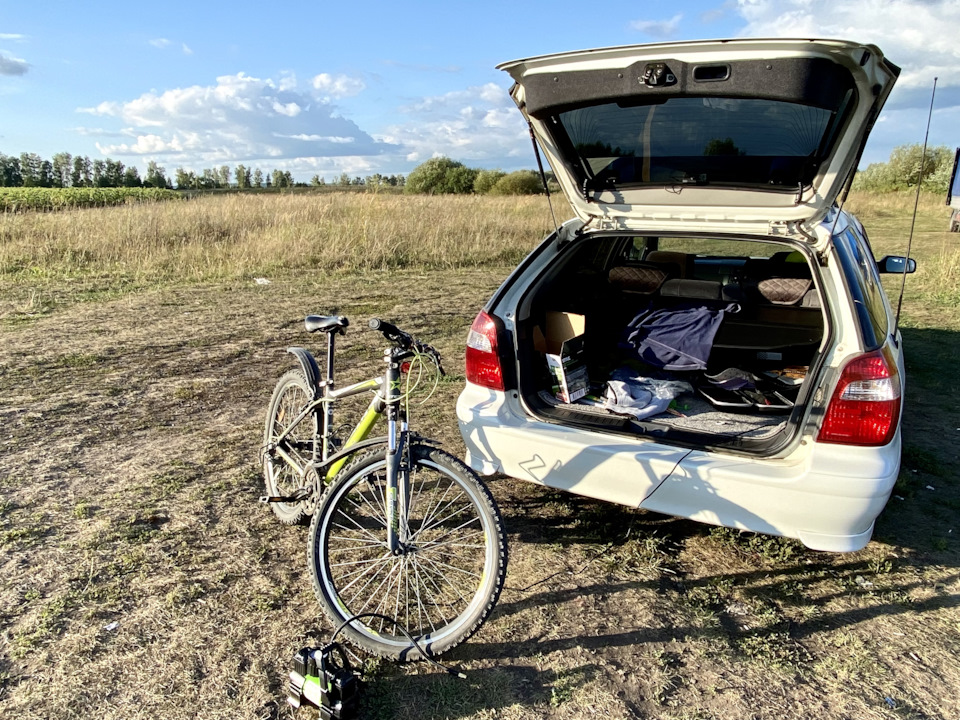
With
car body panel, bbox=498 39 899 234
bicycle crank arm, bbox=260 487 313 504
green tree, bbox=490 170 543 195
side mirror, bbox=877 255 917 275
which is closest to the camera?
car body panel, bbox=498 39 899 234

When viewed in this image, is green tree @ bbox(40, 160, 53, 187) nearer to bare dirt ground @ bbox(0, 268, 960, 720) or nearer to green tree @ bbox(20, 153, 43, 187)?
green tree @ bbox(20, 153, 43, 187)

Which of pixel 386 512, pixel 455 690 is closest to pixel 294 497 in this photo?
pixel 386 512

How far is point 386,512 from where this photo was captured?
2311mm

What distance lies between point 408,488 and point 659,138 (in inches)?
77.3

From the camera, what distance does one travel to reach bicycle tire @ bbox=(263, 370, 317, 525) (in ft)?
9.77

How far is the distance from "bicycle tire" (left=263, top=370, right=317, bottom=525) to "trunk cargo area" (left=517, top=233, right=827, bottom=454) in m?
1.03

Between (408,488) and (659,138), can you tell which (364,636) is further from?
(659,138)

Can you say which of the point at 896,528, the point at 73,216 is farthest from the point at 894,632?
Answer: the point at 73,216

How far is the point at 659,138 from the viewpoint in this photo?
2.99m

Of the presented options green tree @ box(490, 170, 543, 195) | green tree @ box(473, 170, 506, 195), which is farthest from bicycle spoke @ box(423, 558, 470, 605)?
green tree @ box(473, 170, 506, 195)

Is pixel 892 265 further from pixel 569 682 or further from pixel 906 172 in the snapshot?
pixel 906 172

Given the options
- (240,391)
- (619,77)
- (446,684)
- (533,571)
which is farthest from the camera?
(240,391)

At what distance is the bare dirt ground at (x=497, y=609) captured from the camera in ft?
7.02

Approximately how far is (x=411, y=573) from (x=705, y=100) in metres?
2.32
